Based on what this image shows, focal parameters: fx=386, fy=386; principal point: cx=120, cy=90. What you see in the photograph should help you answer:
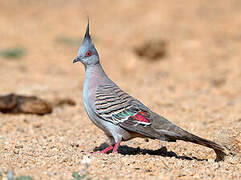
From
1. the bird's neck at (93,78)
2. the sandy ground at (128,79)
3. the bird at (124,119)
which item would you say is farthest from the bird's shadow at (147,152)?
the bird's neck at (93,78)

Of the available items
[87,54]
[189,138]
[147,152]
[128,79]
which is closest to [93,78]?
[87,54]

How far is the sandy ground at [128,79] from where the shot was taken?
4.94 meters

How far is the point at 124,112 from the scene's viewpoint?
5.61 m

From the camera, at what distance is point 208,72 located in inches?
525

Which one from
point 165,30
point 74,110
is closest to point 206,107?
point 74,110

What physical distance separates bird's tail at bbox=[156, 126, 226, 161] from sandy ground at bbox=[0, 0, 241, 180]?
0.54 ft

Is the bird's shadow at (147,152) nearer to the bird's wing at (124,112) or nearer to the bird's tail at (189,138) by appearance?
the bird's tail at (189,138)

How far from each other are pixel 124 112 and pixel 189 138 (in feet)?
3.28

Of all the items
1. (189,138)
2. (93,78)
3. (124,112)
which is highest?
(93,78)

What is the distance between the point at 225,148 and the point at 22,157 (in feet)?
9.14

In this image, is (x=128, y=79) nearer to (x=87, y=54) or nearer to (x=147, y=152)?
(x=87, y=54)

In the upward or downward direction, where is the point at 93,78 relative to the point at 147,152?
upward

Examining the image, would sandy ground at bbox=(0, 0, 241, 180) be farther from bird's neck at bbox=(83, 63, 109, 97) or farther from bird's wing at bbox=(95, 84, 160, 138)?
bird's neck at bbox=(83, 63, 109, 97)

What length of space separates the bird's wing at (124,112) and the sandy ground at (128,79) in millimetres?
388
